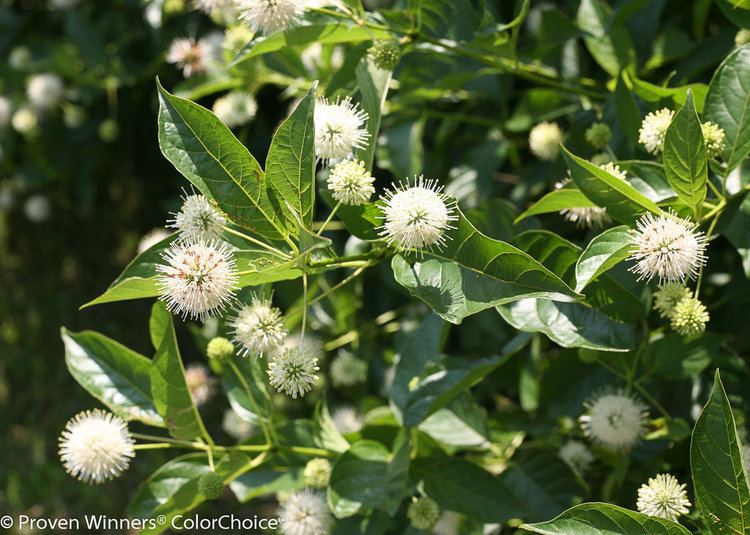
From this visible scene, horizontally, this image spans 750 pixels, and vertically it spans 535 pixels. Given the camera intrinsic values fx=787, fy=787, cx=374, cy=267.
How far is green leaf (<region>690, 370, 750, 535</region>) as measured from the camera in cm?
134

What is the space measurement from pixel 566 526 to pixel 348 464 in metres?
0.68

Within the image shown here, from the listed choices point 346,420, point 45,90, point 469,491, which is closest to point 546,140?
point 469,491

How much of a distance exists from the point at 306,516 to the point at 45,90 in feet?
7.77

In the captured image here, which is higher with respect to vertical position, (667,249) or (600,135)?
(600,135)

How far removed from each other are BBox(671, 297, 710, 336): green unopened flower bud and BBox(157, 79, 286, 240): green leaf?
87 cm

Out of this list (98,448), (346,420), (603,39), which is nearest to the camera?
(98,448)

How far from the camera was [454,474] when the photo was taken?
1.94 m

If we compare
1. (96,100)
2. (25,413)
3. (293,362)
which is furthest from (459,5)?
(25,413)

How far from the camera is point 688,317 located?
1.58m

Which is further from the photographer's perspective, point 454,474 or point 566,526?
point 454,474

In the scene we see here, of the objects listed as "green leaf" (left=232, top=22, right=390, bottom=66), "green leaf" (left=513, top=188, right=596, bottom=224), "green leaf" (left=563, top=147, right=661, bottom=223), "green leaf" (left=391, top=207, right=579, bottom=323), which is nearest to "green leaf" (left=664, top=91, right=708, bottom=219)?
"green leaf" (left=563, top=147, right=661, bottom=223)

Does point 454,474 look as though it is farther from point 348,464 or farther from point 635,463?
point 635,463

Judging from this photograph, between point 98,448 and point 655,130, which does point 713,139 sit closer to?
point 655,130

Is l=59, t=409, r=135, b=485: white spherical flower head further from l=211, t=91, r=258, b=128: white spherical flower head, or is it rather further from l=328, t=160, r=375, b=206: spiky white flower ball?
l=211, t=91, r=258, b=128: white spherical flower head
